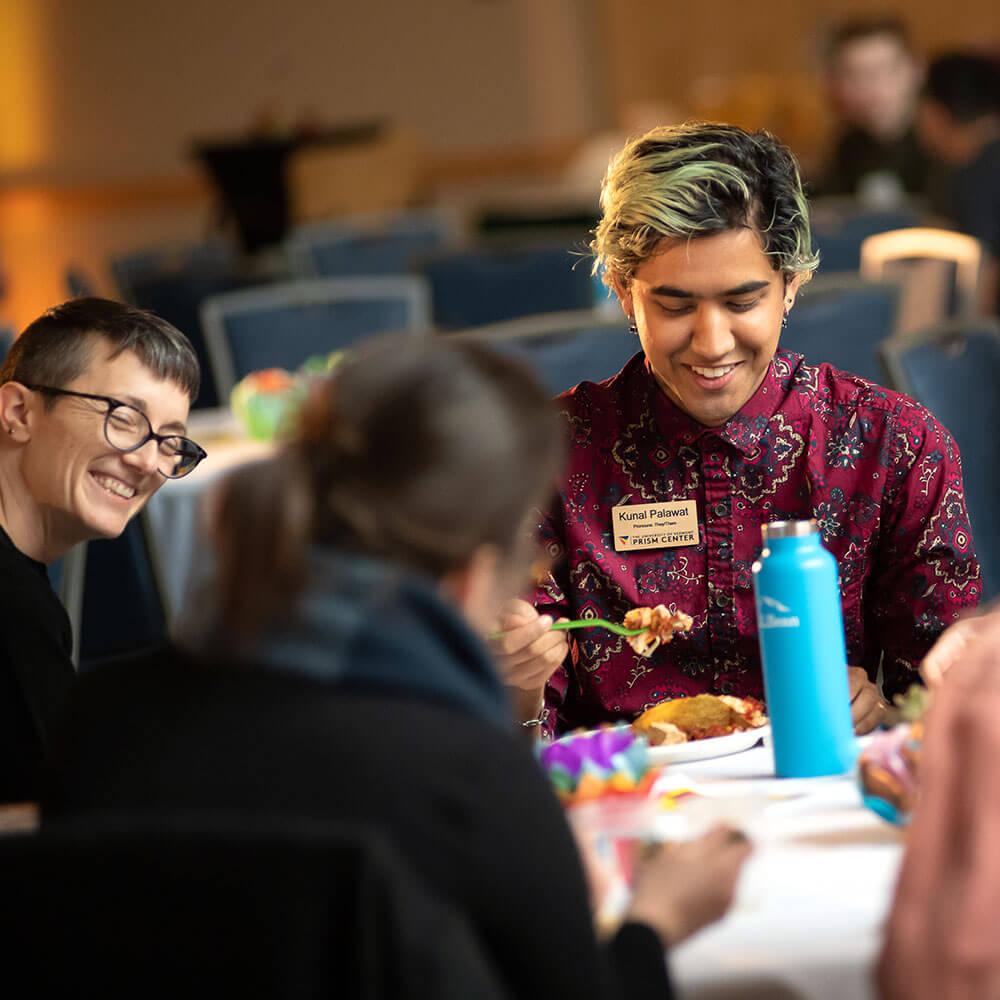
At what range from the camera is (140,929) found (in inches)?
38.2

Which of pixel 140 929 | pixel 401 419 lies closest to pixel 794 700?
pixel 401 419

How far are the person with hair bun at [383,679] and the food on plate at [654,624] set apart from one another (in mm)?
725

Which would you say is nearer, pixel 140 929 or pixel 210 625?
pixel 140 929

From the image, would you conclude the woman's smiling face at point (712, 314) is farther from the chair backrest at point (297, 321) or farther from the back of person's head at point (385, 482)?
the chair backrest at point (297, 321)

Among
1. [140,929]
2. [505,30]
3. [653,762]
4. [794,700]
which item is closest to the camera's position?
[140,929]

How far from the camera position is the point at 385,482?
1090 millimetres

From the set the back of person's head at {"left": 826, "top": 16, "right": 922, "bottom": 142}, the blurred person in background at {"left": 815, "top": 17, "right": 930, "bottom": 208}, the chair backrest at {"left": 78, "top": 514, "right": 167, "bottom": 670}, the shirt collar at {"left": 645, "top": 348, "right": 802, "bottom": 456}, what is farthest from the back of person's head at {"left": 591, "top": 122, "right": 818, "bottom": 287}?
the back of person's head at {"left": 826, "top": 16, "right": 922, "bottom": 142}

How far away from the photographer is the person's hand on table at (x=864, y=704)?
5.75ft

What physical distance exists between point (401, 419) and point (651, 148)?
869 mm

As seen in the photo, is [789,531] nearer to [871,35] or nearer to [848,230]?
[848,230]

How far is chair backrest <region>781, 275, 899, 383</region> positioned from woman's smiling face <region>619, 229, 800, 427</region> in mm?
1293

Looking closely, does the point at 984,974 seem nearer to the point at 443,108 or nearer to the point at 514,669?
the point at 514,669

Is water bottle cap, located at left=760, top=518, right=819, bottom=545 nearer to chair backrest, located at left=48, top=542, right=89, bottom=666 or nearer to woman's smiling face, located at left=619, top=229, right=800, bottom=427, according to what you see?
woman's smiling face, located at left=619, top=229, right=800, bottom=427

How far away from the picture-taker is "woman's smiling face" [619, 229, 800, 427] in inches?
72.2
